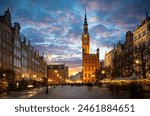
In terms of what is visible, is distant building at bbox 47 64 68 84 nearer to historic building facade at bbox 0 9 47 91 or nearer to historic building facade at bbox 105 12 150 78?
historic building facade at bbox 0 9 47 91

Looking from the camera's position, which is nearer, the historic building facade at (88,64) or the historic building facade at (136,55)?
the historic building facade at (136,55)

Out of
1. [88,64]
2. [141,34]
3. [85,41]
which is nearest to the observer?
[141,34]

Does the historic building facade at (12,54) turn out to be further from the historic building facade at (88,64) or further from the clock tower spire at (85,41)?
the clock tower spire at (85,41)

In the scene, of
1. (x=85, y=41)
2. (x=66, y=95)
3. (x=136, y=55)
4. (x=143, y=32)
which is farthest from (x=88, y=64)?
(x=66, y=95)

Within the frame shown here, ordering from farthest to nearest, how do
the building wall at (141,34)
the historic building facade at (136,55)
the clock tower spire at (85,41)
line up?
the clock tower spire at (85,41) < the building wall at (141,34) < the historic building facade at (136,55)

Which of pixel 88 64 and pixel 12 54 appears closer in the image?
pixel 12 54

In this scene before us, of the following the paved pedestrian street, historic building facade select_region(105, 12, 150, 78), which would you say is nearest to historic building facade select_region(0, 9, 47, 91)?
the paved pedestrian street

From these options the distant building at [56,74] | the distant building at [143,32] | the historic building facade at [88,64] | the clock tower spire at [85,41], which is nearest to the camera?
the distant building at [143,32]

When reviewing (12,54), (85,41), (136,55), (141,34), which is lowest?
(136,55)

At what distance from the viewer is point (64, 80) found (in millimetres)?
184125

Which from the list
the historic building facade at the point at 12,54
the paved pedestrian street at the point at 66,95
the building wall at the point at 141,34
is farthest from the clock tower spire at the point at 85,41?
the paved pedestrian street at the point at 66,95

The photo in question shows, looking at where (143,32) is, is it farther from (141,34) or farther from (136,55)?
(136,55)

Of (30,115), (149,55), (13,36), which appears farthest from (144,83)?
(13,36)

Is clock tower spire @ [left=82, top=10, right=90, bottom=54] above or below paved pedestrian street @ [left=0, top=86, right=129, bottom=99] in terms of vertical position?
above
